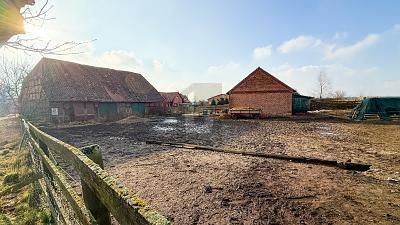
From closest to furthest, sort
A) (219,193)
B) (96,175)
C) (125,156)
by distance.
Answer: (96,175) < (219,193) < (125,156)

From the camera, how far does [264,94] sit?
2891cm

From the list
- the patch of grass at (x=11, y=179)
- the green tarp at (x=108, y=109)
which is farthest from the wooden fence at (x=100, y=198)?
the green tarp at (x=108, y=109)

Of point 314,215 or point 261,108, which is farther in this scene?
point 261,108

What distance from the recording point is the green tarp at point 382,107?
19641 millimetres

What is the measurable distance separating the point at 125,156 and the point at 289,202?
5.84m

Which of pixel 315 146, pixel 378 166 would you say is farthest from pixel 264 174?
pixel 315 146

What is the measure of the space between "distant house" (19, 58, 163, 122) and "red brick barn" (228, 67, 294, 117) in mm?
15211

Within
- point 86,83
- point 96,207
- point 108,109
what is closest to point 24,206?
point 96,207

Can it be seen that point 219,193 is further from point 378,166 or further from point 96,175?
point 378,166

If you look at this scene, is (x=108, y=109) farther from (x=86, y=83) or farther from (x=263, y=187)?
(x=263, y=187)

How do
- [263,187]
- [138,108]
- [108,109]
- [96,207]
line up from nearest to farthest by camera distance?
[96,207] < [263,187] < [108,109] < [138,108]

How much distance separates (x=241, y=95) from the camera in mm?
30156

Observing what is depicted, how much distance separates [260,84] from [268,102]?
2.50 m

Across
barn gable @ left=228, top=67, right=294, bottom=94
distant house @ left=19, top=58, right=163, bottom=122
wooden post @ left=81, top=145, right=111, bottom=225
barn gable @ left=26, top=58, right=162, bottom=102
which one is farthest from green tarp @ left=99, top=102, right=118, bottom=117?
wooden post @ left=81, top=145, right=111, bottom=225
